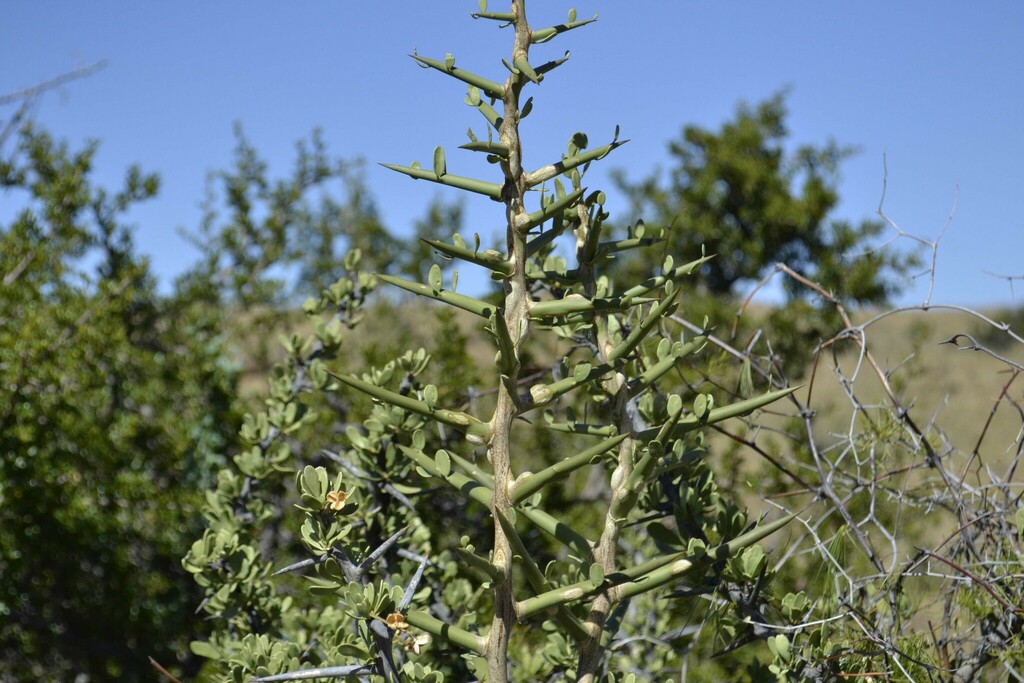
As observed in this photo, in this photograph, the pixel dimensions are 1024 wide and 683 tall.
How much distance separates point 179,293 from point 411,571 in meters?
3.44

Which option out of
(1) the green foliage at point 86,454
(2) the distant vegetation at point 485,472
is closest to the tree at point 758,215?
(2) the distant vegetation at point 485,472

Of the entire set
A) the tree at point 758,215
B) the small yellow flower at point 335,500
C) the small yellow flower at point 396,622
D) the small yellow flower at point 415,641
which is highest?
the tree at point 758,215

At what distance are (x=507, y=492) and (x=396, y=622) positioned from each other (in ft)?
0.74

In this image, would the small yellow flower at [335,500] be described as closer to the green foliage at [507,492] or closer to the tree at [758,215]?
the green foliage at [507,492]

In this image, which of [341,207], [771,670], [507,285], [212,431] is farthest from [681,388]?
[341,207]

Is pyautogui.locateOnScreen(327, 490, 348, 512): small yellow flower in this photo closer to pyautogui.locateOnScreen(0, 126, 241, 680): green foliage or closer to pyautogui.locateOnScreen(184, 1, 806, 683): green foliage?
pyautogui.locateOnScreen(184, 1, 806, 683): green foliage

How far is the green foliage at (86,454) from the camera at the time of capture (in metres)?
3.15

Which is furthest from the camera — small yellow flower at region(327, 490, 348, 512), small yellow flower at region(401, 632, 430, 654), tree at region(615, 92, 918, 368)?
tree at region(615, 92, 918, 368)

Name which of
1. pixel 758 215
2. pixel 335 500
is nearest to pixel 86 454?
pixel 335 500

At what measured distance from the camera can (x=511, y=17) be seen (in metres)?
1.33

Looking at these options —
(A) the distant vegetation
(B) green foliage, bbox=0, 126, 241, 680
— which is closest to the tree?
(A) the distant vegetation

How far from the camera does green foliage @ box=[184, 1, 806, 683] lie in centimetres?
122

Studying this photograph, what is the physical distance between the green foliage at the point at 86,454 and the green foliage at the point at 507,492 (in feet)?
4.64

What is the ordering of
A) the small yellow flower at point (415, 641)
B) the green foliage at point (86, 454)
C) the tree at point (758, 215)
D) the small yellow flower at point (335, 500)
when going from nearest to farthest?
the small yellow flower at point (415, 641)
the small yellow flower at point (335, 500)
the green foliage at point (86, 454)
the tree at point (758, 215)
